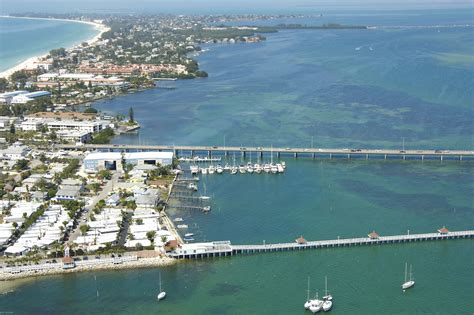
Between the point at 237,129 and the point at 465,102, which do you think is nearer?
the point at 237,129

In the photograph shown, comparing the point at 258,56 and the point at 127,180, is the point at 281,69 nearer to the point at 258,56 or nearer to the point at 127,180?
the point at 258,56

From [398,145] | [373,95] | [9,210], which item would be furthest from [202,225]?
[373,95]

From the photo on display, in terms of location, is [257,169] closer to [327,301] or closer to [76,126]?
[327,301]

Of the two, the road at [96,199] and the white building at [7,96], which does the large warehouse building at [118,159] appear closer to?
the road at [96,199]

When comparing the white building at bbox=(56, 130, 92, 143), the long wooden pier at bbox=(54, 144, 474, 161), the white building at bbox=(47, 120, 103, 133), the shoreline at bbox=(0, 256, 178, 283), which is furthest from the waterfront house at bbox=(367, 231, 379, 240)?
the white building at bbox=(47, 120, 103, 133)

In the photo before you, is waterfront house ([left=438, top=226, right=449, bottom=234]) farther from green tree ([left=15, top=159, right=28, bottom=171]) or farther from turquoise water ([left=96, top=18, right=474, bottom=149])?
→ green tree ([left=15, top=159, right=28, bottom=171])

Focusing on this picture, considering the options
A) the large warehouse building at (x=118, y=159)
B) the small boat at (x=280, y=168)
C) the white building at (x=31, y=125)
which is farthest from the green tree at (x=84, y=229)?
the white building at (x=31, y=125)
